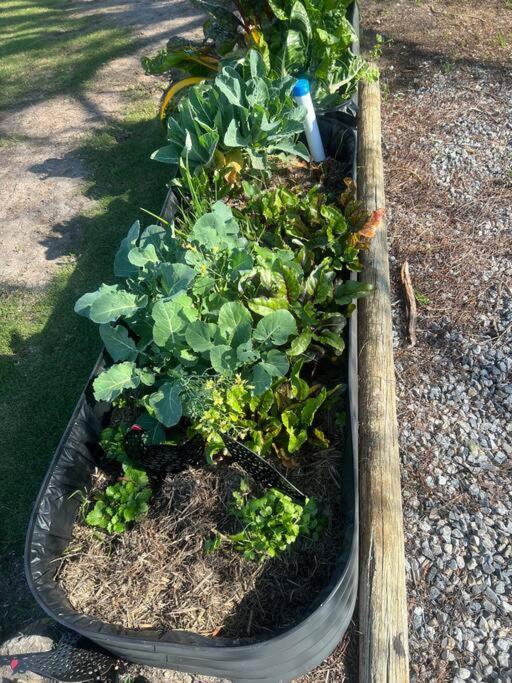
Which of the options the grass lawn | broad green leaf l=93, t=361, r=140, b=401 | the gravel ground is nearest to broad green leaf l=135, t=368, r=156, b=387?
broad green leaf l=93, t=361, r=140, b=401

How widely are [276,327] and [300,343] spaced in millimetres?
183

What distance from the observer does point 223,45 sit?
4.12 m

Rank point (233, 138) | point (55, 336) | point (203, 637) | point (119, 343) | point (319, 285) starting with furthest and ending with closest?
point (55, 336) → point (233, 138) → point (319, 285) → point (119, 343) → point (203, 637)

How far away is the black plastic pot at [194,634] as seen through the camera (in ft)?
5.64

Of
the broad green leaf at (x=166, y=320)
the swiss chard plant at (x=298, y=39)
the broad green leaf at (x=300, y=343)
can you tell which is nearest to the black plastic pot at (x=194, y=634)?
the broad green leaf at (x=300, y=343)

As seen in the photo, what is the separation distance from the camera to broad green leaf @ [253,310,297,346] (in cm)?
223

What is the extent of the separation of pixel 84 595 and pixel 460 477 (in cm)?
163

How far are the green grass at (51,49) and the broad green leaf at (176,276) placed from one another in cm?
454

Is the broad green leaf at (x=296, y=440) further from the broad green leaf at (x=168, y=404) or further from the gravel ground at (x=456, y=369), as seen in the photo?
the gravel ground at (x=456, y=369)

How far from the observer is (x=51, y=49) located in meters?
6.69

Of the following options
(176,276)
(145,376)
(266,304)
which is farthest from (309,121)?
(145,376)

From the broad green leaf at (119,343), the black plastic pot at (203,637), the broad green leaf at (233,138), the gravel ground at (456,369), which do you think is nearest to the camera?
the black plastic pot at (203,637)

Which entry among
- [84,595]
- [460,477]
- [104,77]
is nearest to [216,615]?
[84,595]

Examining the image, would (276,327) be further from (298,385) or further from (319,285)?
(319,285)
